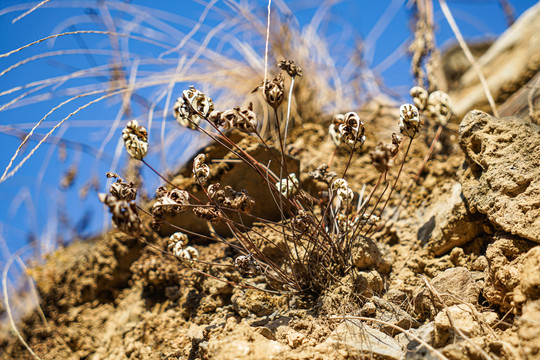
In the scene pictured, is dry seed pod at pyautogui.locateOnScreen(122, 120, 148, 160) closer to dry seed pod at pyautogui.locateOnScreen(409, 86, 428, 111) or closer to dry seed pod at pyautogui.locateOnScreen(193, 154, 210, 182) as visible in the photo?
dry seed pod at pyautogui.locateOnScreen(193, 154, 210, 182)

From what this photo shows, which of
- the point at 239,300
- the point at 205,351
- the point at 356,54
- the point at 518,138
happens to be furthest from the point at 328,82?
the point at 205,351

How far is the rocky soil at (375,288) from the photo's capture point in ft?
3.99

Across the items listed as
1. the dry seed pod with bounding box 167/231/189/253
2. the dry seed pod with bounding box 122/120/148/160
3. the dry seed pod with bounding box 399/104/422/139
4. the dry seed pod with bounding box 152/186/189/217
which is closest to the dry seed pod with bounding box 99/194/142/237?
the dry seed pod with bounding box 152/186/189/217

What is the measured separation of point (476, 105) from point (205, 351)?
2.76 m

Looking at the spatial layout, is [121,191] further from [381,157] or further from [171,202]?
[381,157]

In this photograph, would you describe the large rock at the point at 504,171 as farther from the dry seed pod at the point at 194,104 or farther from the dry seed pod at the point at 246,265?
the dry seed pod at the point at 194,104

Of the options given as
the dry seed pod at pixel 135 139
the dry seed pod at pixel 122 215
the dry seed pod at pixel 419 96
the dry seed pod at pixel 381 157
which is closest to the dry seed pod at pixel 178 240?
the dry seed pod at pixel 135 139

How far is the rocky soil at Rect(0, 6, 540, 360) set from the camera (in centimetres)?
122

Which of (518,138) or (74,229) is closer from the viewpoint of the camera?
(518,138)

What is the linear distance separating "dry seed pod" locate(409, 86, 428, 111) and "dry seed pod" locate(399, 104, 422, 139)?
1.08 ft

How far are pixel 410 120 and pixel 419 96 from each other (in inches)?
15.0

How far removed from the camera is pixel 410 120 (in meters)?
1.48

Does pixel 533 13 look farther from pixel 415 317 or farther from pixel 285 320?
pixel 285 320

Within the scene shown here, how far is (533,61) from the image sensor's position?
255 centimetres
